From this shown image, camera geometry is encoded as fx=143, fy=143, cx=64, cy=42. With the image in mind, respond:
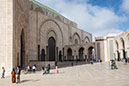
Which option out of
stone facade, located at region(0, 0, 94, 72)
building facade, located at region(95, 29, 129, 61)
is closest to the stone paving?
stone facade, located at region(0, 0, 94, 72)

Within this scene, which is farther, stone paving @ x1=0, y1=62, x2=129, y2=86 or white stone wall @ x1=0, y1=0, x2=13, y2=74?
white stone wall @ x1=0, y1=0, x2=13, y2=74

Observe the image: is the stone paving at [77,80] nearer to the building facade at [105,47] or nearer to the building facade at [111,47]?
the building facade at [111,47]

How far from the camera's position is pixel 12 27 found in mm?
12594

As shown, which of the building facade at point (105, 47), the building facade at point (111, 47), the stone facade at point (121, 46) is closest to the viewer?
the stone facade at point (121, 46)

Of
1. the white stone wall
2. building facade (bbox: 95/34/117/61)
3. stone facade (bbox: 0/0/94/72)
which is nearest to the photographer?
the white stone wall

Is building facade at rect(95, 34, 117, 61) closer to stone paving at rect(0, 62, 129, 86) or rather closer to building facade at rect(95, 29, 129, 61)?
building facade at rect(95, 29, 129, 61)

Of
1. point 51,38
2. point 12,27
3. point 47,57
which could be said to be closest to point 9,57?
point 12,27

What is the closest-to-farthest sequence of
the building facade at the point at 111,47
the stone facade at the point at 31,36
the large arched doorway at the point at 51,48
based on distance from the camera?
the stone facade at the point at 31,36, the building facade at the point at 111,47, the large arched doorway at the point at 51,48

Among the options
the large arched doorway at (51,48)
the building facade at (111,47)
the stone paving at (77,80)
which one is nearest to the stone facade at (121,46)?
the building facade at (111,47)

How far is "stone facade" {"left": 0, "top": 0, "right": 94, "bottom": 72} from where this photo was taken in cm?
1254

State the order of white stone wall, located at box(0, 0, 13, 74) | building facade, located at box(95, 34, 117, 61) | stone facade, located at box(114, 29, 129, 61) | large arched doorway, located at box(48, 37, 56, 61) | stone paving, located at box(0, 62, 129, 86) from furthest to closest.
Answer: building facade, located at box(95, 34, 117, 61), large arched doorway, located at box(48, 37, 56, 61), stone facade, located at box(114, 29, 129, 61), white stone wall, located at box(0, 0, 13, 74), stone paving, located at box(0, 62, 129, 86)

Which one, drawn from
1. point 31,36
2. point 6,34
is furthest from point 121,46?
point 6,34

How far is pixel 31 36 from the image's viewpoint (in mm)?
23547

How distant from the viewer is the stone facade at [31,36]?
1254 centimetres
